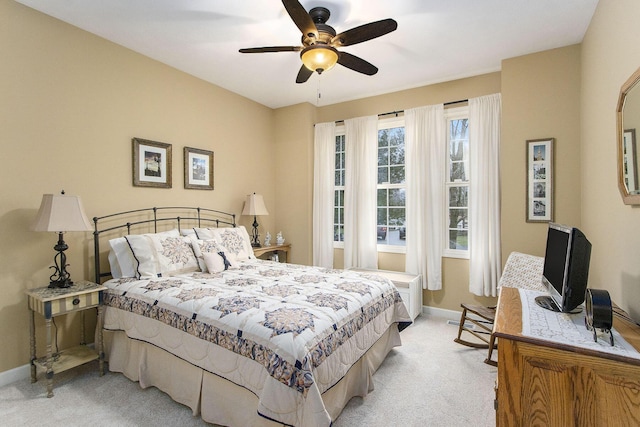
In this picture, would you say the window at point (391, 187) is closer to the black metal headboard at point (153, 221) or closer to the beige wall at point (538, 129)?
the beige wall at point (538, 129)

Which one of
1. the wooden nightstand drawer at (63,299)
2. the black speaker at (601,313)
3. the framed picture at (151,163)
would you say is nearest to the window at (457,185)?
the black speaker at (601,313)

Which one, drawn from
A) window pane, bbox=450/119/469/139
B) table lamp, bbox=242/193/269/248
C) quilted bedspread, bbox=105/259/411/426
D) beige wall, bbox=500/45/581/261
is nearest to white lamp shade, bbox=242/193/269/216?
table lamp, bbox=242/193/269/248

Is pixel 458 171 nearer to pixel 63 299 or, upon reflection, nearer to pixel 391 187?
pixel 391 187

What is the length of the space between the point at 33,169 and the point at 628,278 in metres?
4.24

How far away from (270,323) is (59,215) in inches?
75.0

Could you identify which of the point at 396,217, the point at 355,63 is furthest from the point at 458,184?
the point at 355,63

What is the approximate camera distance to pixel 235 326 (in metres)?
1.89

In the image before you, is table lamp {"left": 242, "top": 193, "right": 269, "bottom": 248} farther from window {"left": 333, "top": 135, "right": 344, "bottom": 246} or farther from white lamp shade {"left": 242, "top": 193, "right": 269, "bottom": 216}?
window {"left": 333, "top": 135, "right": 344, "bottom": 246}

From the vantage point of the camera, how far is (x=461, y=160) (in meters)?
3.93

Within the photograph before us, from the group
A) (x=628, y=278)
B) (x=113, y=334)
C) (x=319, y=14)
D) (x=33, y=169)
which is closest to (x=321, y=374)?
(x=628, y=278)

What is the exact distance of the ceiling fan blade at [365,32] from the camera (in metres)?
2.09

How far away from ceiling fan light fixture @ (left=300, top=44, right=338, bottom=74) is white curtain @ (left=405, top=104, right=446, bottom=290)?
196 cm

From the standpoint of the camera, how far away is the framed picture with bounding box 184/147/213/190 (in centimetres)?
378

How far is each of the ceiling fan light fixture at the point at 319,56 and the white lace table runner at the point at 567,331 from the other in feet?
6.98
